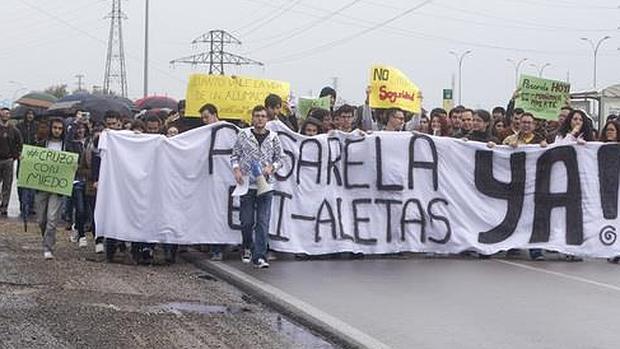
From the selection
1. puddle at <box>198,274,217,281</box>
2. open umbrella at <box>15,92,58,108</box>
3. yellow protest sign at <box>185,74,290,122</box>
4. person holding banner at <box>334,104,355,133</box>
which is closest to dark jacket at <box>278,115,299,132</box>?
yellow protest sign at <box>185,74,290,122</box>

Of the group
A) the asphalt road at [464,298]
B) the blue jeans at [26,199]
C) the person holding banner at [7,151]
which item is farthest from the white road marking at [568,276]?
the person holding banner at [7,151]

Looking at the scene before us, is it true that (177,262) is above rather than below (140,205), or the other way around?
below

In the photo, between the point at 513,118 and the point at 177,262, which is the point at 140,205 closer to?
the point at 177,262

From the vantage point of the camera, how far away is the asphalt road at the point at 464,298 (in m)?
7.30

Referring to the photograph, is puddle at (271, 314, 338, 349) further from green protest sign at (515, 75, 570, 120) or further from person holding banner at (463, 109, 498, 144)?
green protest sign at (515, 75, 570, 120)

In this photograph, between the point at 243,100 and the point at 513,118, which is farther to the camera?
the point at 513,118

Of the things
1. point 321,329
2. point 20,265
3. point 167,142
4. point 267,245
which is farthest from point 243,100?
point 321,329

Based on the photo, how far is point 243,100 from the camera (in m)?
12.6

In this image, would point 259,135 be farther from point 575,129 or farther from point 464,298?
point 575,129

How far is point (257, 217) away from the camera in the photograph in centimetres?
1059

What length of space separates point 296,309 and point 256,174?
2691mm

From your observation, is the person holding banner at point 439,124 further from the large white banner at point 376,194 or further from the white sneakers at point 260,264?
the white sneakers at point 260,264

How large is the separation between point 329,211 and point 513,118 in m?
3.62

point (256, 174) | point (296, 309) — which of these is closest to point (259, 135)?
point (256, 174)
